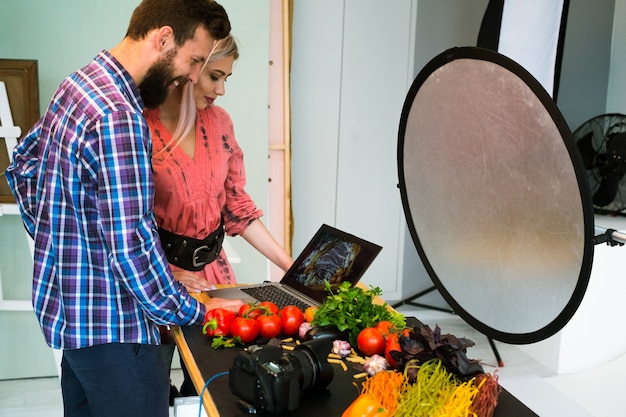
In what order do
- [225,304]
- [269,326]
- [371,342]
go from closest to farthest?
[371,342] → [269,326] → [225,304]

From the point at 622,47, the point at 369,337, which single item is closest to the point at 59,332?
the point at 369,337

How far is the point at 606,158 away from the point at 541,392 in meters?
1.21

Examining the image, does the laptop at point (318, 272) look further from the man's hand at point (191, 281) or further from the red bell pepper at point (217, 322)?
the red bell pepper at point (217, 322)

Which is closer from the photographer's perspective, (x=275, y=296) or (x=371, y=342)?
(x=371, y=342)

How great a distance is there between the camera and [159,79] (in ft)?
5.51

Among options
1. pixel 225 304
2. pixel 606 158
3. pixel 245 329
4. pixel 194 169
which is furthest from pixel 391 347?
pixel 606 158

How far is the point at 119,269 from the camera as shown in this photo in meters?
1.56

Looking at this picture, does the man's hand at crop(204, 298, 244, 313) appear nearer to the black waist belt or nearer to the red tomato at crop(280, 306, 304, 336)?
the red tomato at crop(280, 306, 304, 336)

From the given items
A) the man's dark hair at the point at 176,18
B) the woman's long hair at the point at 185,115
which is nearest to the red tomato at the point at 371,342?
the man's dark hair at the point at 176,18

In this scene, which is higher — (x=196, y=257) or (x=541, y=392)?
(x=196, y=257)

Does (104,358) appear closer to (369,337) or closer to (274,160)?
(369,337)

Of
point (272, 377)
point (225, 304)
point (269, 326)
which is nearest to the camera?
point (272, 377)

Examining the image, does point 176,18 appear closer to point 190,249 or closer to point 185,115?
point 185,115

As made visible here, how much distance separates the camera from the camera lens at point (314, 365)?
141cm
